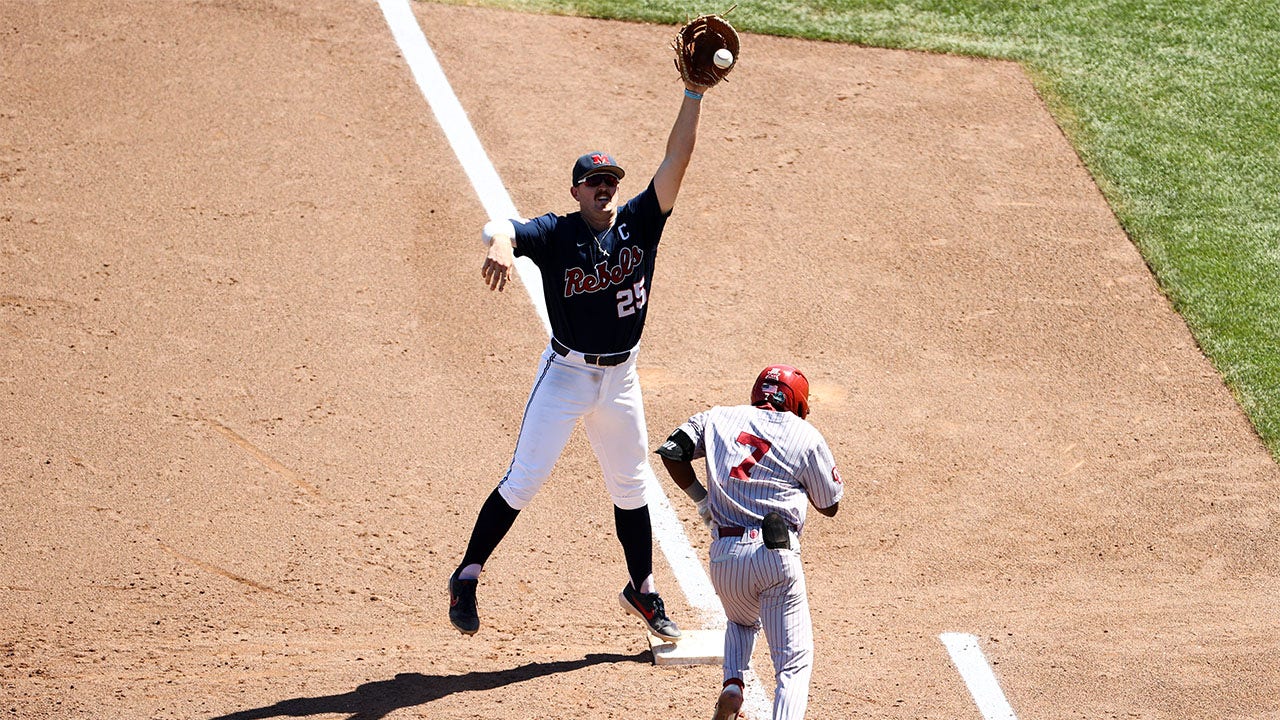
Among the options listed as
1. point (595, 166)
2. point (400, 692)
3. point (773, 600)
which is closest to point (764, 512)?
point (773, 600)

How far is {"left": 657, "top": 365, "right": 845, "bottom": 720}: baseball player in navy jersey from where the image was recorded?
16.1ft

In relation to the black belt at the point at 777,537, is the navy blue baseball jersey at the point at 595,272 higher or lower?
higher

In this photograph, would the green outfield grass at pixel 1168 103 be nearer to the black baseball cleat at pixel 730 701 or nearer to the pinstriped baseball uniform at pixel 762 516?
the pinstriped baseball uniform at pixel 762 516

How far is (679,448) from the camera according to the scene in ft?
16.9

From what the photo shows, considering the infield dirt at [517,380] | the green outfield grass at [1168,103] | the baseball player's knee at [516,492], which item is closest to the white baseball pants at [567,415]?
the baseball player's knee at [516,492]

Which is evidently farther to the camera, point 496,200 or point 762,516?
point 496,200

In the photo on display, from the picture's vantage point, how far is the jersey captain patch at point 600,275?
5.34 meters

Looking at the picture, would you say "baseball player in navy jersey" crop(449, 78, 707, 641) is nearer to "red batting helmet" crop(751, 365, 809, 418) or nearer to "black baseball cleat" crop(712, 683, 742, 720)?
"red batting helmet" crop(751, 365, 809, 418)

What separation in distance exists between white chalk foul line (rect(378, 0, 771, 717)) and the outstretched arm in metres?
1.35

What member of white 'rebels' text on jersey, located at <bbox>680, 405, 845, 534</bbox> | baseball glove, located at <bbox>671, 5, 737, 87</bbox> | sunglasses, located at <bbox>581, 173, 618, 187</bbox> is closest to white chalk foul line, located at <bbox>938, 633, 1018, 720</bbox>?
white 'rebels' text on jersey, located at <bbox>680, 405, 845, 534</bbox>

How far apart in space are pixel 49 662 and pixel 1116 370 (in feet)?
19.2

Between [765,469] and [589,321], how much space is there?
0.91 m

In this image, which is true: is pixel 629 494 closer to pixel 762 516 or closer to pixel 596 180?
pixel 762 516

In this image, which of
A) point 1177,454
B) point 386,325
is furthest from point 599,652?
point 1177,454
